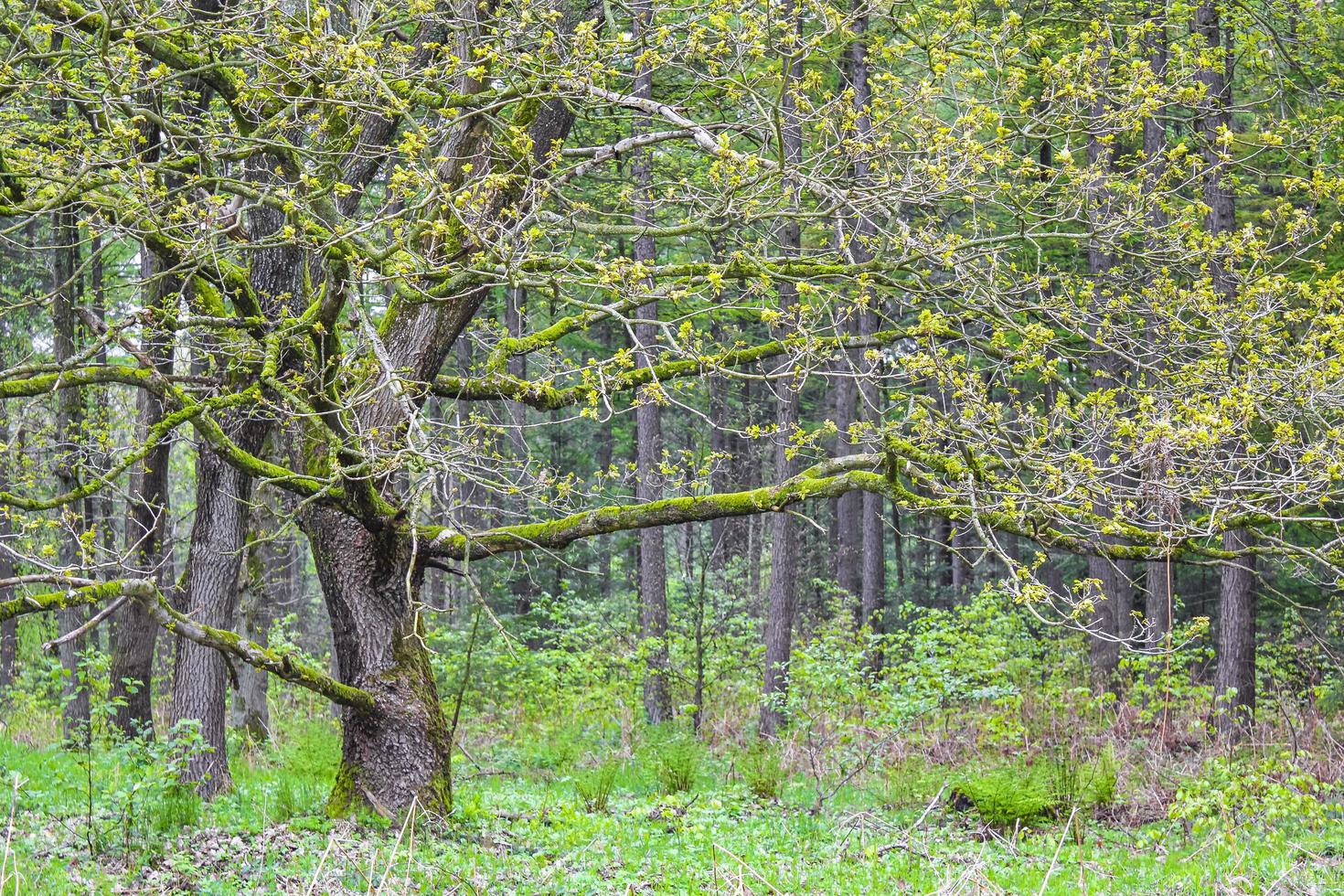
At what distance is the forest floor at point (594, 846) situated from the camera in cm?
530

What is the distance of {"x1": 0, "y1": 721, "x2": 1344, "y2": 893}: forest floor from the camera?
530cm

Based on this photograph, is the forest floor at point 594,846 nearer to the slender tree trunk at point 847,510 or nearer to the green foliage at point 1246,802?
the green foliage at point 1246,802

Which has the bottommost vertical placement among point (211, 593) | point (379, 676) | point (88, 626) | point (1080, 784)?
point (1080, 784)

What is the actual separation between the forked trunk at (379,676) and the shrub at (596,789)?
1.50 m

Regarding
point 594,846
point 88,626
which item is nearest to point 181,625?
point 88,626

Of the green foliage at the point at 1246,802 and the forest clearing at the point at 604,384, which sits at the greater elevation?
the forest clearing at the point at 604,384

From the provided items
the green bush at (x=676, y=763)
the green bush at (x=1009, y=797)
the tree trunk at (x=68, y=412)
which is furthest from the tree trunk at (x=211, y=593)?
the green bush at (x=1009, y=797)

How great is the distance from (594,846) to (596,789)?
1.83 m

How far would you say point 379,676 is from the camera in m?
6.83

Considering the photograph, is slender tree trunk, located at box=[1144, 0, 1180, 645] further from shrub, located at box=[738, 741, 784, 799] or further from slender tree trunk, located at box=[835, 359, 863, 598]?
slender tree trunk, located at box=[835, 359, 863, 598]

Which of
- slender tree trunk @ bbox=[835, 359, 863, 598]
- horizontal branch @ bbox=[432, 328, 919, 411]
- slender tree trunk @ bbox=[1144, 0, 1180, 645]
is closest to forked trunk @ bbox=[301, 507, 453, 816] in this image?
horizontal branch @ bbox=[432, 328, 919, 411]

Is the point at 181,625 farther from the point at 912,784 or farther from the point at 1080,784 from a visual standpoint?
the point at 1080,784

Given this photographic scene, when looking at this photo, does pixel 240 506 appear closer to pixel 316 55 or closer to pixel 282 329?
pixel 282 329

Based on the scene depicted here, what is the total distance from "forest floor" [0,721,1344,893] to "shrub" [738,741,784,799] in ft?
0.75
